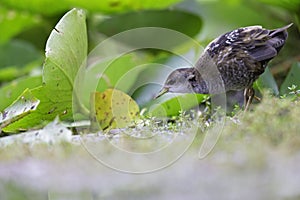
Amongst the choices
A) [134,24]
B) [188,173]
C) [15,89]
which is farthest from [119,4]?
[188,173]

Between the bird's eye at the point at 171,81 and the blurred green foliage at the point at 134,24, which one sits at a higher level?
the bird's eye at the point at 171,81

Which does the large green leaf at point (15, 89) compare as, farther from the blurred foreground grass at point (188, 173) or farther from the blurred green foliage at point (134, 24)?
the blurred foreground grass at point (188, 173)

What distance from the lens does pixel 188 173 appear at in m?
0.41

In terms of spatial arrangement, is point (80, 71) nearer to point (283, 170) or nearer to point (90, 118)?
point (90, 118)

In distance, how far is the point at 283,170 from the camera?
0.39m

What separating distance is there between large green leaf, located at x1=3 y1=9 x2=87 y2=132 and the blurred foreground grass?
0.65 feet

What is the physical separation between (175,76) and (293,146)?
417 millimetres

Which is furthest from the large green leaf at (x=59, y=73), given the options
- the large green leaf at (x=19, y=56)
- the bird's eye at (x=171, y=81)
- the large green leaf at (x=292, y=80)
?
the large green leaf at (x=19, y=56)

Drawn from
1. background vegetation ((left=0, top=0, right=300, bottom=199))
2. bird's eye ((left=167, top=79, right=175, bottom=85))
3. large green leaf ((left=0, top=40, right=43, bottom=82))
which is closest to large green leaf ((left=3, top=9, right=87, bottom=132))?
background vegetation ((left=0, top=0, right=300, bottom=199))

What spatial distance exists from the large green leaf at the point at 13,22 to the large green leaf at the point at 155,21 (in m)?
0.19

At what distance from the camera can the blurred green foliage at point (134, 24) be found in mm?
976

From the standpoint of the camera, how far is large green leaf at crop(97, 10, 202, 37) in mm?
1267

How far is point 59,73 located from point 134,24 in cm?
60

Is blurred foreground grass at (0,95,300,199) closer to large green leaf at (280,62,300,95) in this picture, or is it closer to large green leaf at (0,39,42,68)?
large green leaf at (280,62,300,95)
